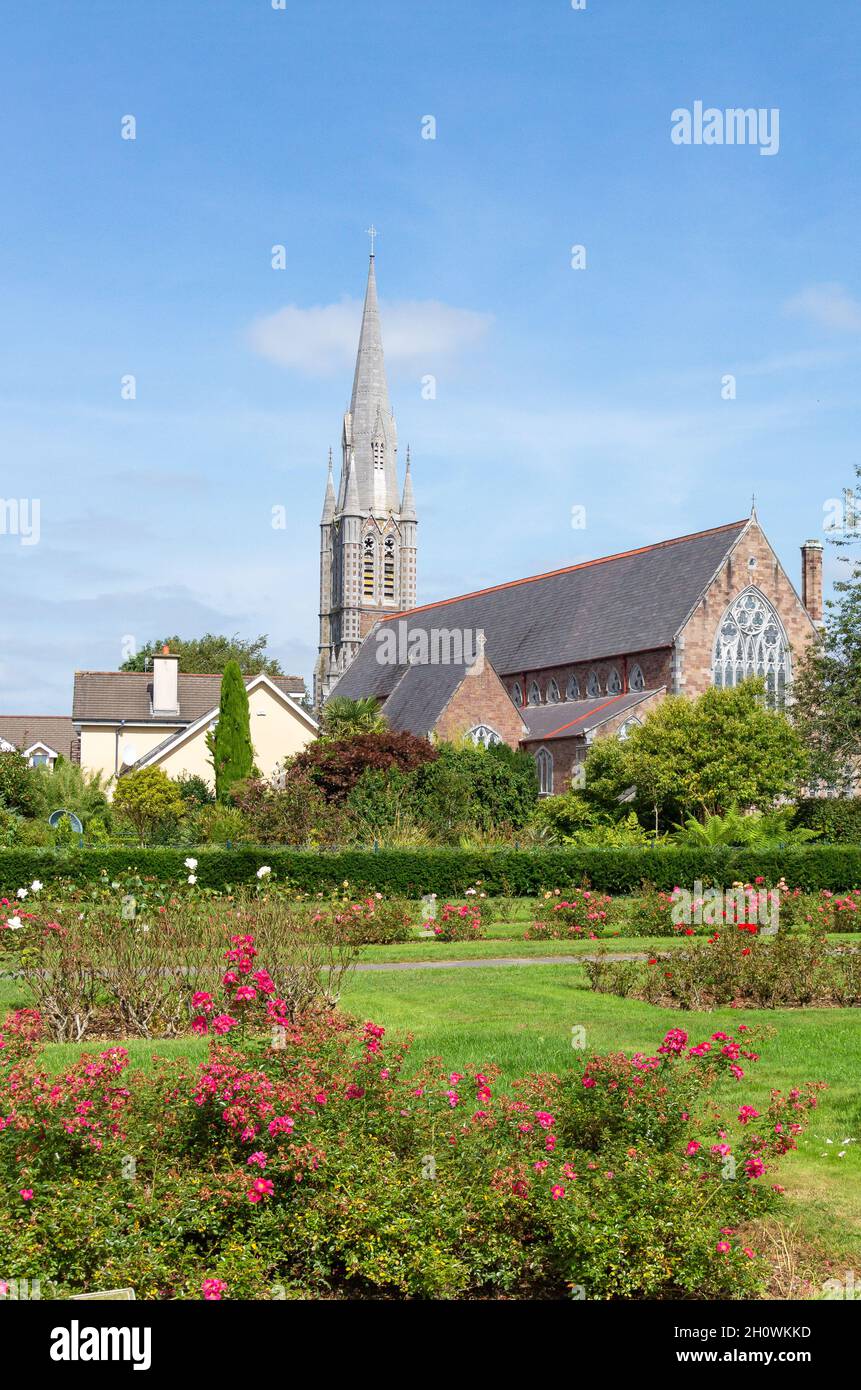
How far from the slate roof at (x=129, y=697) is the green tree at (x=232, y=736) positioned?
345 inches

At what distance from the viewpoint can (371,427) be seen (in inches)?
3649

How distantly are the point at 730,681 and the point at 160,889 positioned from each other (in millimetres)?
37340

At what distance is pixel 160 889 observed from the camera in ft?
59.4

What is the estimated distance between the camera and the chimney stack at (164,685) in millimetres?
55438

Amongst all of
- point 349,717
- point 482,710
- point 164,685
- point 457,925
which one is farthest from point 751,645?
point 457,925

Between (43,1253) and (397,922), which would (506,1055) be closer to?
(43,1253)

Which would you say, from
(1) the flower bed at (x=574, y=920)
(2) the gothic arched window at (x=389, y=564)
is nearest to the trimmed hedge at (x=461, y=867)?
(1) the flower bed at (x=574, y=920)

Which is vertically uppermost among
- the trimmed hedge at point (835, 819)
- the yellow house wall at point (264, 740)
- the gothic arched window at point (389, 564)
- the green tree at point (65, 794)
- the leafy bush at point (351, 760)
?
the gothic arched window at point (389, 564)

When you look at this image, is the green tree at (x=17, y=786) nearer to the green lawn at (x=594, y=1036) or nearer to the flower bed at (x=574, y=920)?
the flower bed at (x=574, y=920)

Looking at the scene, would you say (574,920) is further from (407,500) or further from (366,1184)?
(407,500)

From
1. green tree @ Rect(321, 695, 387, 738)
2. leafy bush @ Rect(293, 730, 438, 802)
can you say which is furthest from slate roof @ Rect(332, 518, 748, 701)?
leafy bush @ Rect(293, 730, 438, 802)

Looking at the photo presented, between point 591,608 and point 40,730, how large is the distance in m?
39.5

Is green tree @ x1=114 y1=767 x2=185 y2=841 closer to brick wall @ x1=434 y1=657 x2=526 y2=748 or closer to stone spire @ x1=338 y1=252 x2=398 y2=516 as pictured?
brick wall @ x1=434 y1=657 x2=526 y2=748
